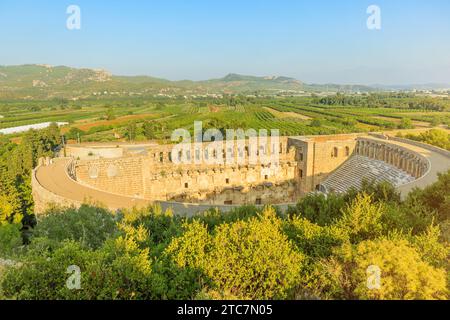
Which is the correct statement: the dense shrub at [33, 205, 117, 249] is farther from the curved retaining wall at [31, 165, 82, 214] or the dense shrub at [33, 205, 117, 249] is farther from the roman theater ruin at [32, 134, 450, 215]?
the roman theater ruin at [32, 134, 450, 215]

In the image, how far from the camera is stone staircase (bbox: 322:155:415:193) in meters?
26.3

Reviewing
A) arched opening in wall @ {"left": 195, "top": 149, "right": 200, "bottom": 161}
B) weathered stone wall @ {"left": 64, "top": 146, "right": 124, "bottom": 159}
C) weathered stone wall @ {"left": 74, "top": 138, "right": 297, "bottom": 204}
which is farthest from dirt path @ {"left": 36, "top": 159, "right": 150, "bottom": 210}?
weathered stone wall @ {"left": 64, "top": 146, "right": 124, "bottom": 159}

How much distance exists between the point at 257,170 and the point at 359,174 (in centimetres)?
861

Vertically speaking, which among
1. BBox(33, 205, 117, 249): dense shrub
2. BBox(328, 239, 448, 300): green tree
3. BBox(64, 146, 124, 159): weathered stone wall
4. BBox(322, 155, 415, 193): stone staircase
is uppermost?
BBox(328, 239, 448, 300): green tree

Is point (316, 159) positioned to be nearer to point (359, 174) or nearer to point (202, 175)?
point (359, 174)

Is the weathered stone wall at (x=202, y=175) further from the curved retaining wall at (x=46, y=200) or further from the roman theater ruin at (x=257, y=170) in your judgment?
the curved retaining wall at (x=46, y=200)

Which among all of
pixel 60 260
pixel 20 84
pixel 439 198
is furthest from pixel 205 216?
pixel 20 84

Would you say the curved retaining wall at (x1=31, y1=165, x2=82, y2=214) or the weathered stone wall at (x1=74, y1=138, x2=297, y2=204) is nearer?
the curved retaining wall at (x1=31, y1=165, x2=82, y2=214)

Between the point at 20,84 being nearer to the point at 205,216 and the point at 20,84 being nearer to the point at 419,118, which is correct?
the point at 419,118

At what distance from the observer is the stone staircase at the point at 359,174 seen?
2631 cm

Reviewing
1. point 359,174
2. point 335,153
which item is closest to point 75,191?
point 359,174

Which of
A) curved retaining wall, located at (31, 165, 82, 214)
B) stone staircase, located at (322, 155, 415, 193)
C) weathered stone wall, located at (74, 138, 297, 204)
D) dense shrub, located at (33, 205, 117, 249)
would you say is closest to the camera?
dense shrub, located at (33, 205, 117, 249)
